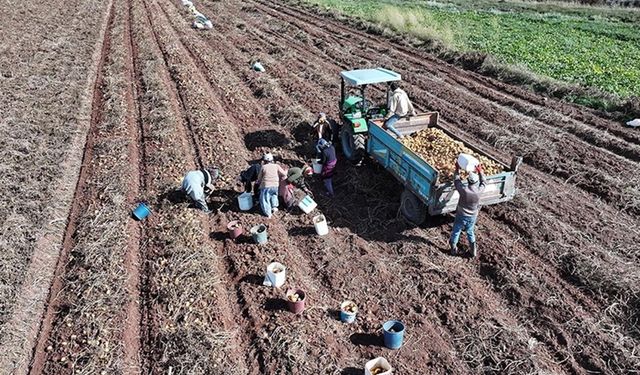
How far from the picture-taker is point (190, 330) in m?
7.27

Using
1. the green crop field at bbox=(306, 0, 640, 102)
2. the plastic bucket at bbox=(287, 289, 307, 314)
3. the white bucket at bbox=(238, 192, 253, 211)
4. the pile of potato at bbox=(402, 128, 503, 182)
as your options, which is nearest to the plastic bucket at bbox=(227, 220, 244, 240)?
the white bucket at bbox=(238, 192, 253, 211)

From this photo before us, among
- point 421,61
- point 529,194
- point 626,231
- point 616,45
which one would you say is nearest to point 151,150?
point 529,194

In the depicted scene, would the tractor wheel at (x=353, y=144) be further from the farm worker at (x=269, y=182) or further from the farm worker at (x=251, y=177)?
the farm worker at (x=251, y=177)

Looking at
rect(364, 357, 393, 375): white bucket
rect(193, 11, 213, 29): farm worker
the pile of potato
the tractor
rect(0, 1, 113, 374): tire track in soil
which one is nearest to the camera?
rect(364, 357, 393, 375): white bucket

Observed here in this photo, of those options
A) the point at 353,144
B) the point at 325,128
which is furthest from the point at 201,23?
the point at 353,144

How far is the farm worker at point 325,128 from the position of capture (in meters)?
12.0

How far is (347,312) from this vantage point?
7.51 meters

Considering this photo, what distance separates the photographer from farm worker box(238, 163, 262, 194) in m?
10.3

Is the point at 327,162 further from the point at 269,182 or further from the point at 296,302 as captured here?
the point at 296,302

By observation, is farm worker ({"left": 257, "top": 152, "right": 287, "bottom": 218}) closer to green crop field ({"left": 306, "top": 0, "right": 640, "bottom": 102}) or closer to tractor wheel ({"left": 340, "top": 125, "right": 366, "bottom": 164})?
tractor wheel ({"left": 340, "top": 125, "right": 366, "bottom": 164})

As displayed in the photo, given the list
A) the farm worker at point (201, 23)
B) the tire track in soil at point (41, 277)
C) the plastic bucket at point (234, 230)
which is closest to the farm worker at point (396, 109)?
the plastic bucket at point (234, 230)

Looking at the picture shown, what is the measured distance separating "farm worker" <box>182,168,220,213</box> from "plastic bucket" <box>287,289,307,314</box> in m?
3.28

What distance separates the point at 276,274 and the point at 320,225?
1775 mm

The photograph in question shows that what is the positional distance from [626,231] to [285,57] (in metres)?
15.2
